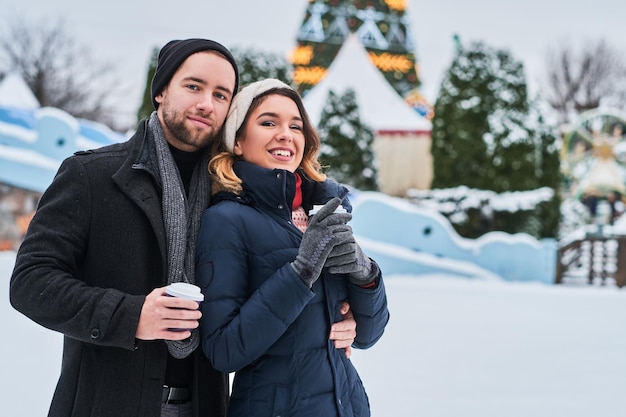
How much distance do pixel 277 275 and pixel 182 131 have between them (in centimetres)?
50

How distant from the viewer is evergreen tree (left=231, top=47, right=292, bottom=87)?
41.4 feet

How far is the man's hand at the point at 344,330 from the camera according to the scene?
1784mm

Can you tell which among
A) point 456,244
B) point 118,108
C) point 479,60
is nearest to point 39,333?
point 456,244

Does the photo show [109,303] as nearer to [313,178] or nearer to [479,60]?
[313,178]

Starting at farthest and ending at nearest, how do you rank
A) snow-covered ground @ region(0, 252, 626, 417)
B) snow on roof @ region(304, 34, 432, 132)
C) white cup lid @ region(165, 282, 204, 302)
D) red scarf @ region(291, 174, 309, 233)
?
snow on roof @ region(304, 34, 432, 132), snow-covered ground @ region(0, 252, 626, 417), red scarf @ region(291, 174, 309, 233), white cup lid @ region(165, 282, 204, 302)

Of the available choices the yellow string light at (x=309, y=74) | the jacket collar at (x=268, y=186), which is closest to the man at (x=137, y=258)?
the jacket collar at (x=268, y=186)

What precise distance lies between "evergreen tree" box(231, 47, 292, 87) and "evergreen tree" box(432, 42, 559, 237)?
3.08 m

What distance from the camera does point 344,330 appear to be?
180 centimetres

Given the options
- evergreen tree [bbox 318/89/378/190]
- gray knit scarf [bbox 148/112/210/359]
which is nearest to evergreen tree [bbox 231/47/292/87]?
evergreen tree [bbox 318/89/378/190]

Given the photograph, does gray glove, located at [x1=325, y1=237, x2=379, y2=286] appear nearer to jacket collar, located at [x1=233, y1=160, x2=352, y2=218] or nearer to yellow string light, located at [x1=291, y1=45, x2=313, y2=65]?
jacket collar, located at [x1=233, y1=160, x2=352, y2=218]

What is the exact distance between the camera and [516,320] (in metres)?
7.11

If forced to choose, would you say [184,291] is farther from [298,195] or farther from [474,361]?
[474,361]

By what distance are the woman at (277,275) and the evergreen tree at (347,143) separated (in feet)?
36.4

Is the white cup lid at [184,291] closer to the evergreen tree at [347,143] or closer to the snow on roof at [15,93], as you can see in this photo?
the evergreen tree at [347,143]
